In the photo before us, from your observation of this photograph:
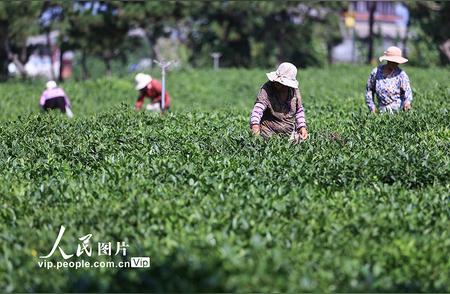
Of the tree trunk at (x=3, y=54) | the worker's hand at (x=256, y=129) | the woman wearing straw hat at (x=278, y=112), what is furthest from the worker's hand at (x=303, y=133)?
the tree trunk at (x=3, y=54)

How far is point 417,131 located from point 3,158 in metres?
4.87

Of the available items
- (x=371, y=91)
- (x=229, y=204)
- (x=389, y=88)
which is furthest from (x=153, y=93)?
(x=229, y=204)

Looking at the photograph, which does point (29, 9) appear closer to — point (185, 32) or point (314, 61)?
point (185, 32)

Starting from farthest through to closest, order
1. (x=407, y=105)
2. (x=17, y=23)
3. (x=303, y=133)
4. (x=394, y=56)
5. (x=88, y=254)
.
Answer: (x=17, y=23)
(x=407, y=105)
(x=394, y=56)
(x=303, y=133)
(x=88, y=254)

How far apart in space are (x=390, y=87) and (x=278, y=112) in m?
2.72

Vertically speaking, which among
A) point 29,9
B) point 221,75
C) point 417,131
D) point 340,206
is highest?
point 340,206

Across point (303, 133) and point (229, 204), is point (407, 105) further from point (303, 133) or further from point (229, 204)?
point (229, 204)

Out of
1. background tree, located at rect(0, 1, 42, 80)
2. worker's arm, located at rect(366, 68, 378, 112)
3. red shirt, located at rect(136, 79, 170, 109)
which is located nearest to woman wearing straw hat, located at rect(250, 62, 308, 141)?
worker's arm, located at rect(366, 68, 378, 112)

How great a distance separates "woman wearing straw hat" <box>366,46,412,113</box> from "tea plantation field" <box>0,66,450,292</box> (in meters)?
1.12

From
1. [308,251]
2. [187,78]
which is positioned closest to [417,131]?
[308,251]

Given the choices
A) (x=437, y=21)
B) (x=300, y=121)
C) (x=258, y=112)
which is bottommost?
(x=437, y=21)

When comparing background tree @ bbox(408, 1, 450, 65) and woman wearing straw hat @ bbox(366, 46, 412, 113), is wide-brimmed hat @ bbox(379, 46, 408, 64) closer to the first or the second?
woman wearing straw hat @ bbox(366, 46, 412, 113)

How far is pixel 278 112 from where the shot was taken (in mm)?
10219

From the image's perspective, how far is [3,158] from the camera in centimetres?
905
